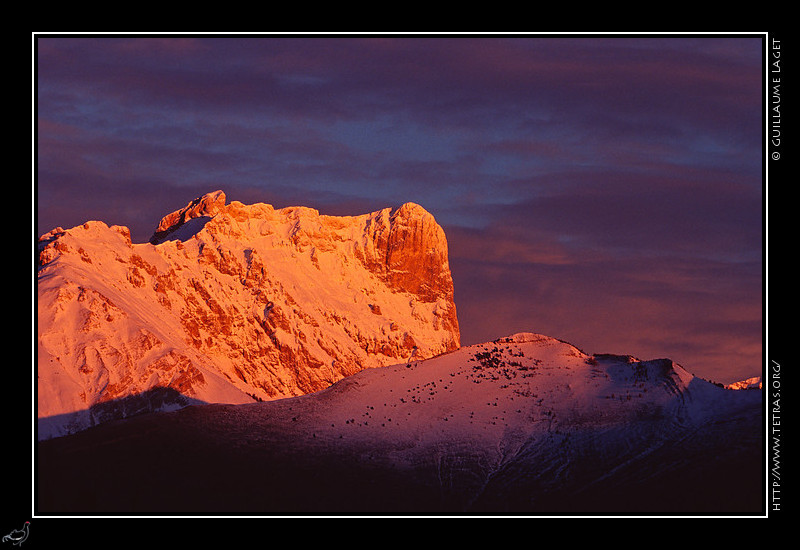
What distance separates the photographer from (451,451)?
3740 inches

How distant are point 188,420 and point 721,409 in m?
39.1

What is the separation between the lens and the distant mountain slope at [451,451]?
88.1 metres

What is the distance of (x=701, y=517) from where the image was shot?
74.1 m

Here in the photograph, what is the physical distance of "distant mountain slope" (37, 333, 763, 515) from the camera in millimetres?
88125
